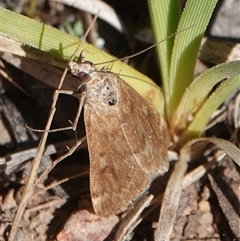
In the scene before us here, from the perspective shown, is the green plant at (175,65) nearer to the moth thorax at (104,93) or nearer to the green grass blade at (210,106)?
the green grass blade at (210,106)

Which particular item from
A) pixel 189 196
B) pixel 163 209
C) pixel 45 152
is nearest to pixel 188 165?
pixel 189 196

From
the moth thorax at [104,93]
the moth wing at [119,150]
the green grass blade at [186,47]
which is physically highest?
the green grass blade at [186,47]

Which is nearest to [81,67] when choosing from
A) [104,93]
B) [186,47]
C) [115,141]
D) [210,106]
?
[104,93]

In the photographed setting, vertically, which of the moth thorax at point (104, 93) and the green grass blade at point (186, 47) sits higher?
the green grass blade at point (186, 47)

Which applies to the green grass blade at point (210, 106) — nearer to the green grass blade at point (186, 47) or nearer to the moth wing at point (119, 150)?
the green grass blade at point (186, 47)

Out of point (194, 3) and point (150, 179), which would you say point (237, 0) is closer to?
point (194, 3)

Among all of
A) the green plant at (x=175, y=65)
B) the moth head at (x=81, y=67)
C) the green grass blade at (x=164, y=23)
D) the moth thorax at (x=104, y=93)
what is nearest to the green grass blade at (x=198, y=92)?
the green plant at (x=175, y=65)

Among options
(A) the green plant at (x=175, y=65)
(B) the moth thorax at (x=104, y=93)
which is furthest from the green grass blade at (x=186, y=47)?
(B) the moth thorax at (x=104, y=93)

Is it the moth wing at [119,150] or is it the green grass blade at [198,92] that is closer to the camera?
the green grass blade at [198,92]
